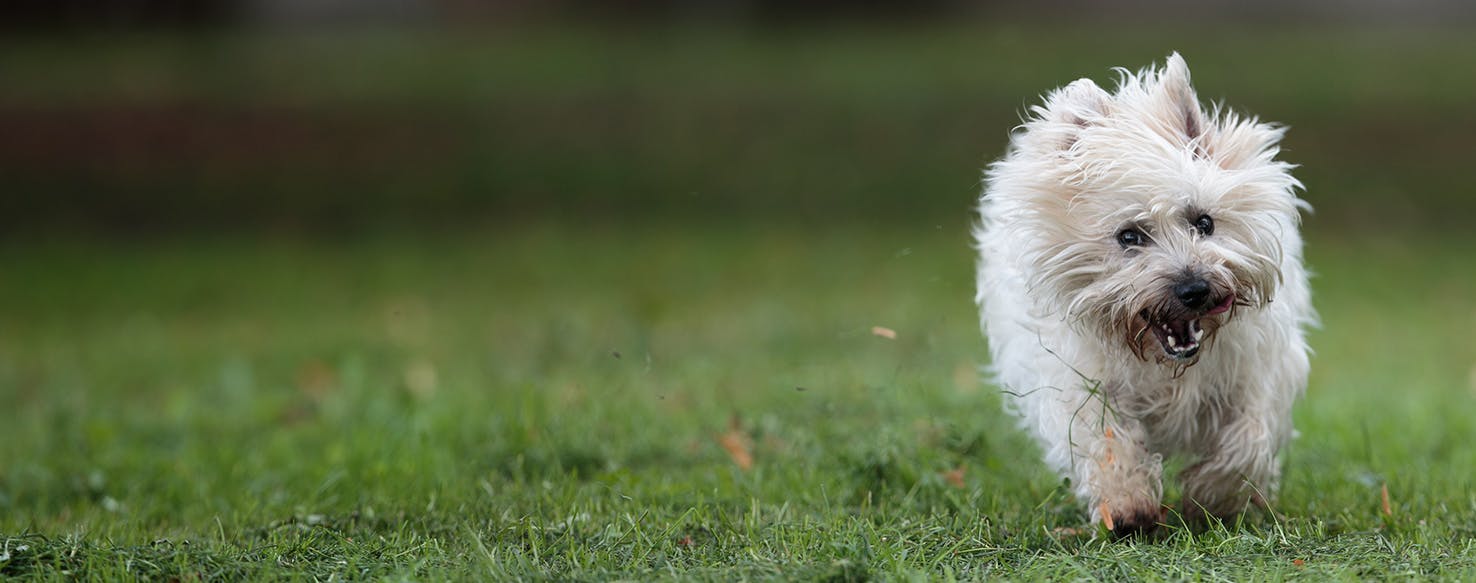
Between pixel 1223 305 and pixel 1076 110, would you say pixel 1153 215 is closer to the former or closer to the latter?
pixel 1223 305

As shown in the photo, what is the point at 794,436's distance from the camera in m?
6.40

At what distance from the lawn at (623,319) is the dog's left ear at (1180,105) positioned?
49.8 inches

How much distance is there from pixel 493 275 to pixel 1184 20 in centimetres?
1491

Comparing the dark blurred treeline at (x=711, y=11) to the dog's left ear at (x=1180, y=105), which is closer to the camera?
the dog's left ear at (x=1180, y=105)

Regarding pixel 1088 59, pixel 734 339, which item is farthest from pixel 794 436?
pixel 1088 59

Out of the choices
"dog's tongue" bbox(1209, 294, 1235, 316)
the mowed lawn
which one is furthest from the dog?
the mowed lawn

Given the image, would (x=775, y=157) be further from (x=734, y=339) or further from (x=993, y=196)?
(x=993, y=196)

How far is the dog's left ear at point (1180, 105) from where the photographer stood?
189 inches

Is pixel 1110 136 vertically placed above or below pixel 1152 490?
above

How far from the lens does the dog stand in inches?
181

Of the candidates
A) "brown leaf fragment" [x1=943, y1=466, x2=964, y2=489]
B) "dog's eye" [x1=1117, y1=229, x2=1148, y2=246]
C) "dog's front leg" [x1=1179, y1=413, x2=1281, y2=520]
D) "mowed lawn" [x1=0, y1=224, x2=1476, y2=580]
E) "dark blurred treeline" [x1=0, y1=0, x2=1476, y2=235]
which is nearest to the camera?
"mowed lawn" [x1=0, y1=224, x2=1476, y2=580]

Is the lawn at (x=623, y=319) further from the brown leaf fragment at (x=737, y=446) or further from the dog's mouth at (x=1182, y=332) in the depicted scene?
the dog's mouth at (x=1182, y=332)

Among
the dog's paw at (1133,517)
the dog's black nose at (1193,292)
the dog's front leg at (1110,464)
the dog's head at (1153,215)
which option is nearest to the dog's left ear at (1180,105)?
the dog's head at (1153,215)

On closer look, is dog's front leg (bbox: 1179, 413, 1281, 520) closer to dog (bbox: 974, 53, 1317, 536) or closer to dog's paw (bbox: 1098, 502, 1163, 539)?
dog (bbox: 974, 53, 1317, 536)
